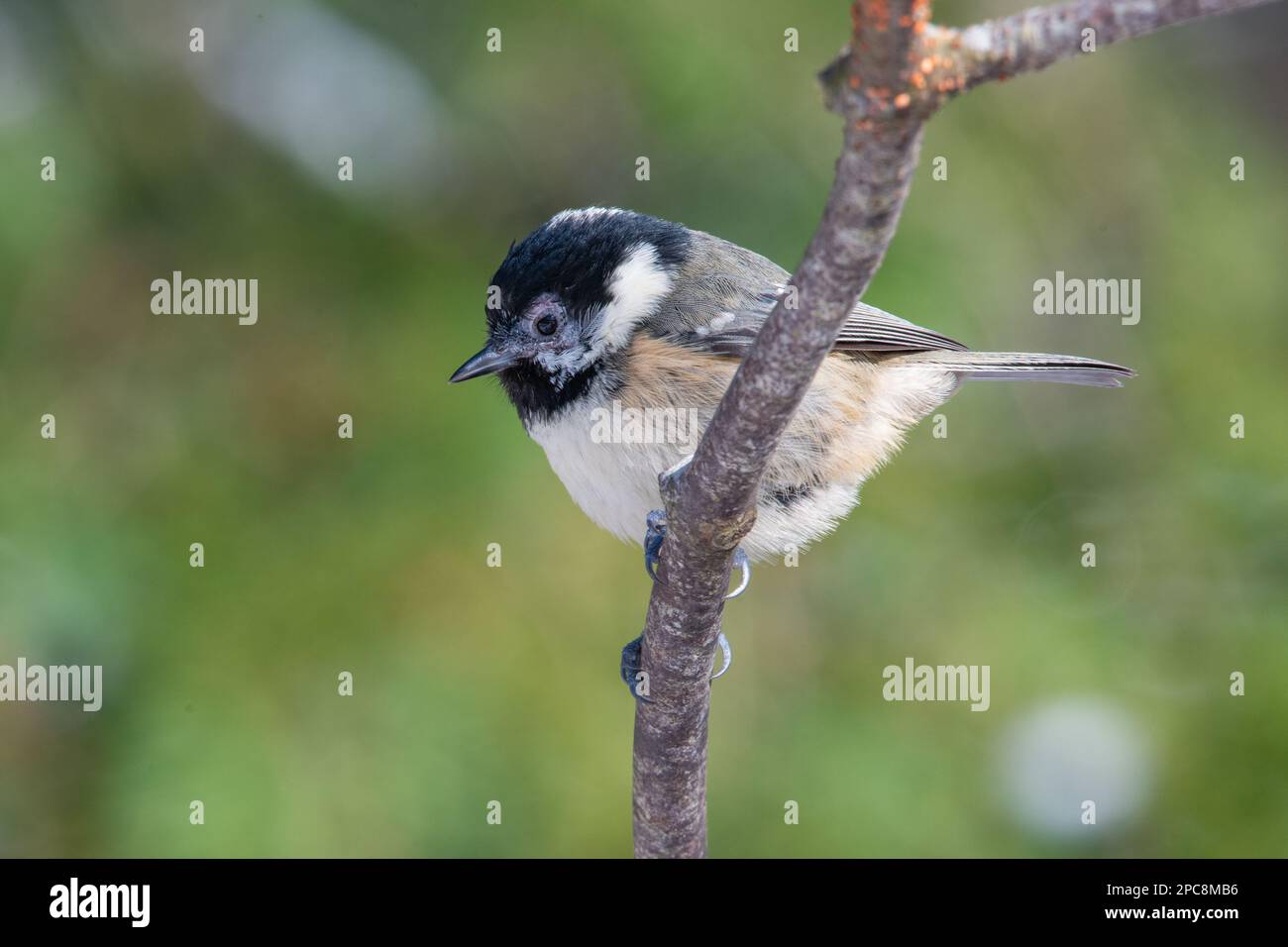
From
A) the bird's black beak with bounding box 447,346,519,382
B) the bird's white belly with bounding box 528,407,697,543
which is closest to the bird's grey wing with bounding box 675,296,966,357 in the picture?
the bird's white belly with bounding box 528,407,697,543

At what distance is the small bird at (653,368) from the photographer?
9.64 ft

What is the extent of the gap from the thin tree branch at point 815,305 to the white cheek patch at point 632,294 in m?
1.07

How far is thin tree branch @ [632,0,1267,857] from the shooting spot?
127cm

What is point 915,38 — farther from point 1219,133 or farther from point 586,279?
point 1219,133

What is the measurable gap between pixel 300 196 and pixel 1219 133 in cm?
349

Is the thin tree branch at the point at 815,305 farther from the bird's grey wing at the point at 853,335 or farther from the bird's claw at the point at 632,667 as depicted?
the bird's grey wing at the point at 853,335

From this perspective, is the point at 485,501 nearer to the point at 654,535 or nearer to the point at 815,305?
the point at 654,535

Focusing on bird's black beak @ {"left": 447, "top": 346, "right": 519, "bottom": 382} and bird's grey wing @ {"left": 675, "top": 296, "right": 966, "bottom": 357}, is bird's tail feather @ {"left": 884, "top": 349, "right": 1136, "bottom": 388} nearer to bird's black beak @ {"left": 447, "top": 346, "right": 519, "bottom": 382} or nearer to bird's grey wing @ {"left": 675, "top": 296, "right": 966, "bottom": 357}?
bird's grey wing @ {"left": 675, "top": 296, "right": 966, "bottom": 357}

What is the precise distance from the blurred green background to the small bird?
18.8 inches

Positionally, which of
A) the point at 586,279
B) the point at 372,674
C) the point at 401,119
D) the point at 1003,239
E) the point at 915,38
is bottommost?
the point at 372,674

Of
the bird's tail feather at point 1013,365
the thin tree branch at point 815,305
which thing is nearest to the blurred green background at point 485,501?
the bird's tail feather at point 1013,365

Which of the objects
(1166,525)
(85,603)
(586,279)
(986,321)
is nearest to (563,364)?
(586,279)

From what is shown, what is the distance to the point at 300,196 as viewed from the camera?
357 cm

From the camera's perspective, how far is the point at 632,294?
10.3 feet
